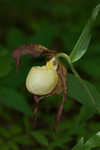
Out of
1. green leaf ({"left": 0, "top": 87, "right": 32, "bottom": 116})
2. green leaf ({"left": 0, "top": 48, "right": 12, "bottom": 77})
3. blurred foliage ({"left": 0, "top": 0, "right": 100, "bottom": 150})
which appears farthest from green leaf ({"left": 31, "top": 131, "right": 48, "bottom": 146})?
green leaf ({"left": 0, "top": 48, "right": 12, "bottom": 77})

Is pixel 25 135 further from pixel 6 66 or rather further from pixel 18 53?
pixel 18 53

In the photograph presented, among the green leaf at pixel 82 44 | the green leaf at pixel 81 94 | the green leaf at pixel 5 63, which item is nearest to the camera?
the green leaf at pixel 82 44

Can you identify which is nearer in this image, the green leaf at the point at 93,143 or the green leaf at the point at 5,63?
the green leaf at the point at 93,143

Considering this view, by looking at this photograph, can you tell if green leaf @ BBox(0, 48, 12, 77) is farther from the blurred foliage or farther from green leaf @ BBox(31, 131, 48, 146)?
green leaf @ BBox(31, 131, 48, 146)

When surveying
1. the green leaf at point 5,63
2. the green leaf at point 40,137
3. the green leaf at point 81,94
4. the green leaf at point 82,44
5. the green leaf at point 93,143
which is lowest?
the green leaf at point 40,137

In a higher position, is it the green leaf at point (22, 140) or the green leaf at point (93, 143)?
the green leaf at point (93, 143)

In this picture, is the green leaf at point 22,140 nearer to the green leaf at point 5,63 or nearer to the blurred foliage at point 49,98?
the blurred foliage at point 49,98

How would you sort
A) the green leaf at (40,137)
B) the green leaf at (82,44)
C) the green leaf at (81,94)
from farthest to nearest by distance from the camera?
the green leaf at (40,137) < the green leaf at (81,94) < the green leaf at (82,44)

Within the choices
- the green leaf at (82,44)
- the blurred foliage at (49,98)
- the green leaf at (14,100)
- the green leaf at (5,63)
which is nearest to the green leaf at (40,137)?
the blurred foliage at (49,98)
